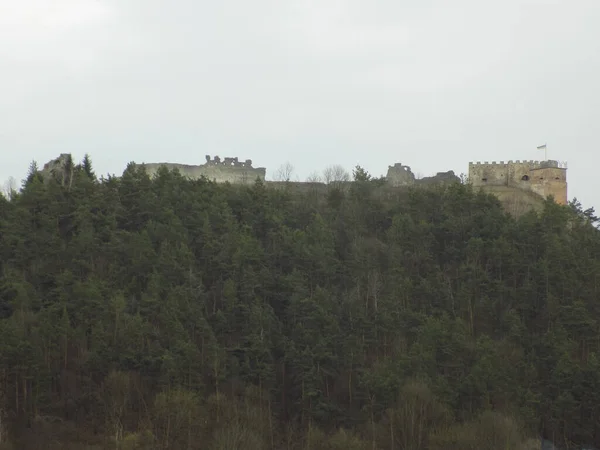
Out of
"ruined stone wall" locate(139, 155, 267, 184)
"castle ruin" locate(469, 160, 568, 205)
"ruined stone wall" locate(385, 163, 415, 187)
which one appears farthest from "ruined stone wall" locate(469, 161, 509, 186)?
"ruined stone wall" locate(139, 155, 267, 184)

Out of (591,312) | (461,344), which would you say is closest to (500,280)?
(591,312)

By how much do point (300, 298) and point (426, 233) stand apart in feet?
32.9

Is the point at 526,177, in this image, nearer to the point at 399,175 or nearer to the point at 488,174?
the point at 488,174

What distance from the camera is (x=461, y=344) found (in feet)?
121

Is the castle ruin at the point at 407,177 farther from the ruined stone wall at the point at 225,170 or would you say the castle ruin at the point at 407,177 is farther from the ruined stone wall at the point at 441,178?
the ruined stone wall at the point at 225,170

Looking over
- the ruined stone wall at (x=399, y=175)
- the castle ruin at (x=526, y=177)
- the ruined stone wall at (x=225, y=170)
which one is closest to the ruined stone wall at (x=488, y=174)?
the castle ruin at (x=526, y=177)

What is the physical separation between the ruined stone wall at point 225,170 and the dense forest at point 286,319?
6.40 m

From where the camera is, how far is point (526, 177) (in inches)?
2229

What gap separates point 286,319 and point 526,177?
23537 mm

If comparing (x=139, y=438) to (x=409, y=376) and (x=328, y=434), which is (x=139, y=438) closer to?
(x=328, y=434)

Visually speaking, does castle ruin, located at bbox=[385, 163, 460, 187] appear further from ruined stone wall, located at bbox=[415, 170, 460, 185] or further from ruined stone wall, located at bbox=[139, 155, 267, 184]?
ruined stone wall, located at bbox=[139, 155, 267, 184]

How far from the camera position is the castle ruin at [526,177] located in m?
55.4

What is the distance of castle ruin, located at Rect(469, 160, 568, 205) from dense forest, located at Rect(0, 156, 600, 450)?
14.3 feet

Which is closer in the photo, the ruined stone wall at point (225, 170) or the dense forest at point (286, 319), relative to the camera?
the dense forest at point (286, 319)
